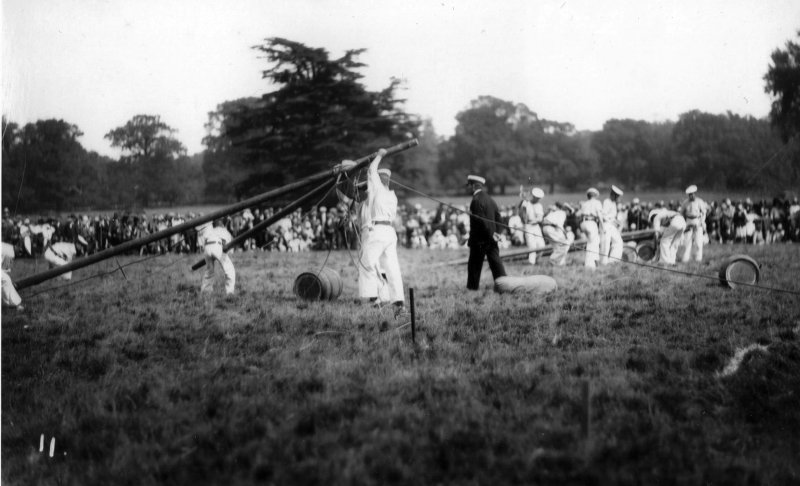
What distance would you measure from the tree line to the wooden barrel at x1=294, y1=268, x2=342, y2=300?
4.86 metres

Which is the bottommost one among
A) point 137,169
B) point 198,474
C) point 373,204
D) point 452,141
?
point 198,474

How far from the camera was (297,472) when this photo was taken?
4238 millimetres

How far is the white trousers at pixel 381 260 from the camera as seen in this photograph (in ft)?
31.2

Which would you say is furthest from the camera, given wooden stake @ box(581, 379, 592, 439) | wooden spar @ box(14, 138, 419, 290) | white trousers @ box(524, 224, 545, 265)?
white trousers @ box(524, 224, 545, 265)

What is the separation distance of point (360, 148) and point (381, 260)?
15.5m

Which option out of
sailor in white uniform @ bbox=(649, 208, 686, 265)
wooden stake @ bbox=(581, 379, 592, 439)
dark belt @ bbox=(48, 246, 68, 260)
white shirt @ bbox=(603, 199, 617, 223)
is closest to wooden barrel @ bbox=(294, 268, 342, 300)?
wooden stake @ bbox=(581, 379, 592, 439)

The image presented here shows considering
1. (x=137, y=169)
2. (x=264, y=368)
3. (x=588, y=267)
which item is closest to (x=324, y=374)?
(x=264, y=368)

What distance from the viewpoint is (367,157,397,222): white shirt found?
9656 millimetres

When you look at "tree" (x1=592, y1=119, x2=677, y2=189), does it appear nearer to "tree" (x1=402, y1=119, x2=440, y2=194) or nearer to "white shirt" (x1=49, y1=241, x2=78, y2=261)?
"tree" (x1=402, y1=119, x2=440, y2=194)

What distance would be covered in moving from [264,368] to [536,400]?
2.72 metres

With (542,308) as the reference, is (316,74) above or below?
above

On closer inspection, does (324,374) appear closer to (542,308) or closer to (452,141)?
(542,308)

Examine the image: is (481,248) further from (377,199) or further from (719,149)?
(719,149)

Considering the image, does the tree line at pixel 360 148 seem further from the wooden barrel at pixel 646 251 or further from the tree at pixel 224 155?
the wooden barrel at pixel 646 251
